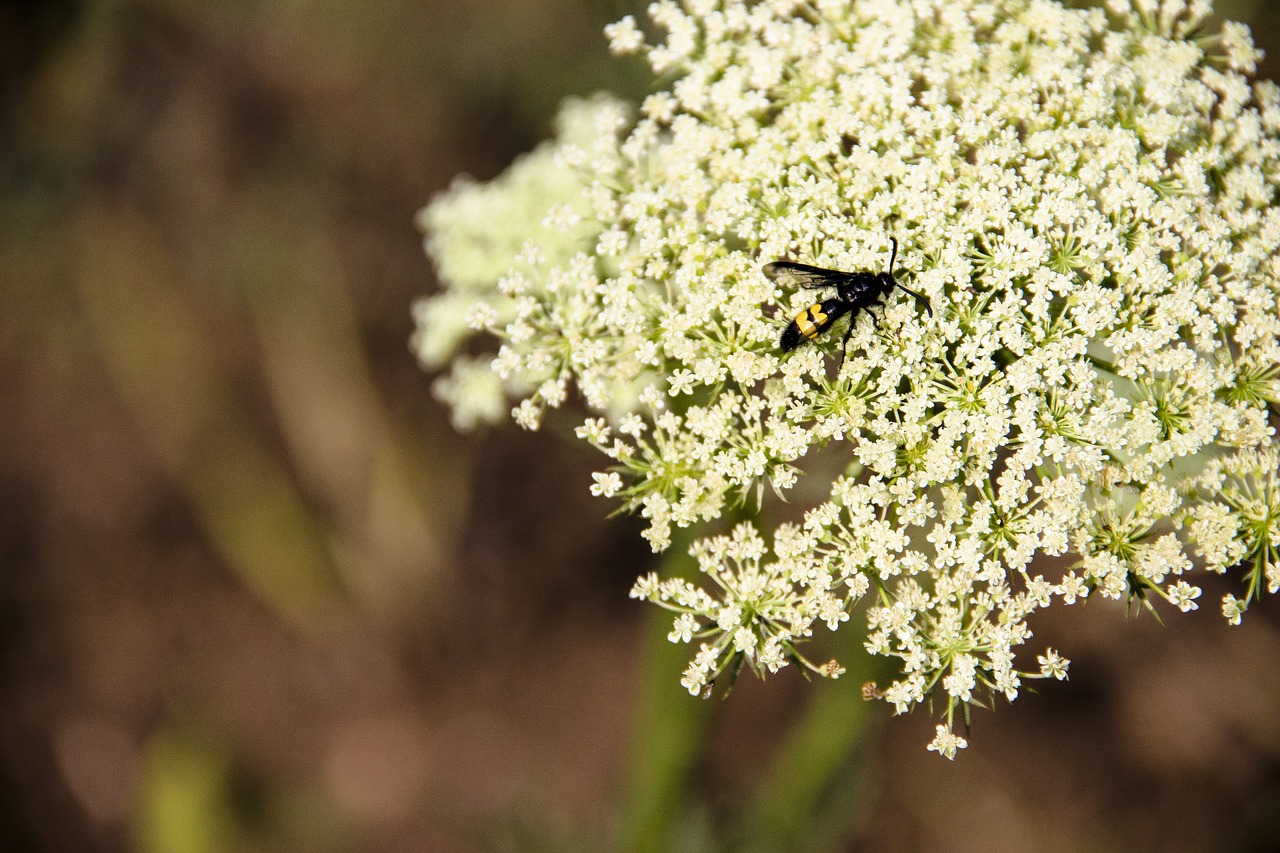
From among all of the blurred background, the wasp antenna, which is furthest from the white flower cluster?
the blurred background

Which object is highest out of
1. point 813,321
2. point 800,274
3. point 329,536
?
point 329,536

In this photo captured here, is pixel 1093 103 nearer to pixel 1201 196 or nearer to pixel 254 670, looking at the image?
pixel 1201 196

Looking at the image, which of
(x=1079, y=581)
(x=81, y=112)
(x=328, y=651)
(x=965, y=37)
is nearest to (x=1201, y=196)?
(x=965, y=37)

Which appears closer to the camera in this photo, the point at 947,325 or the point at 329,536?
the point at 947,325

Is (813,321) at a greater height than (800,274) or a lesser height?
lesser

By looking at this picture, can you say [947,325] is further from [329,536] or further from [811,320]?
[329,536]

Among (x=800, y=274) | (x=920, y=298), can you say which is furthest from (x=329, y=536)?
(x=920, y=298)
